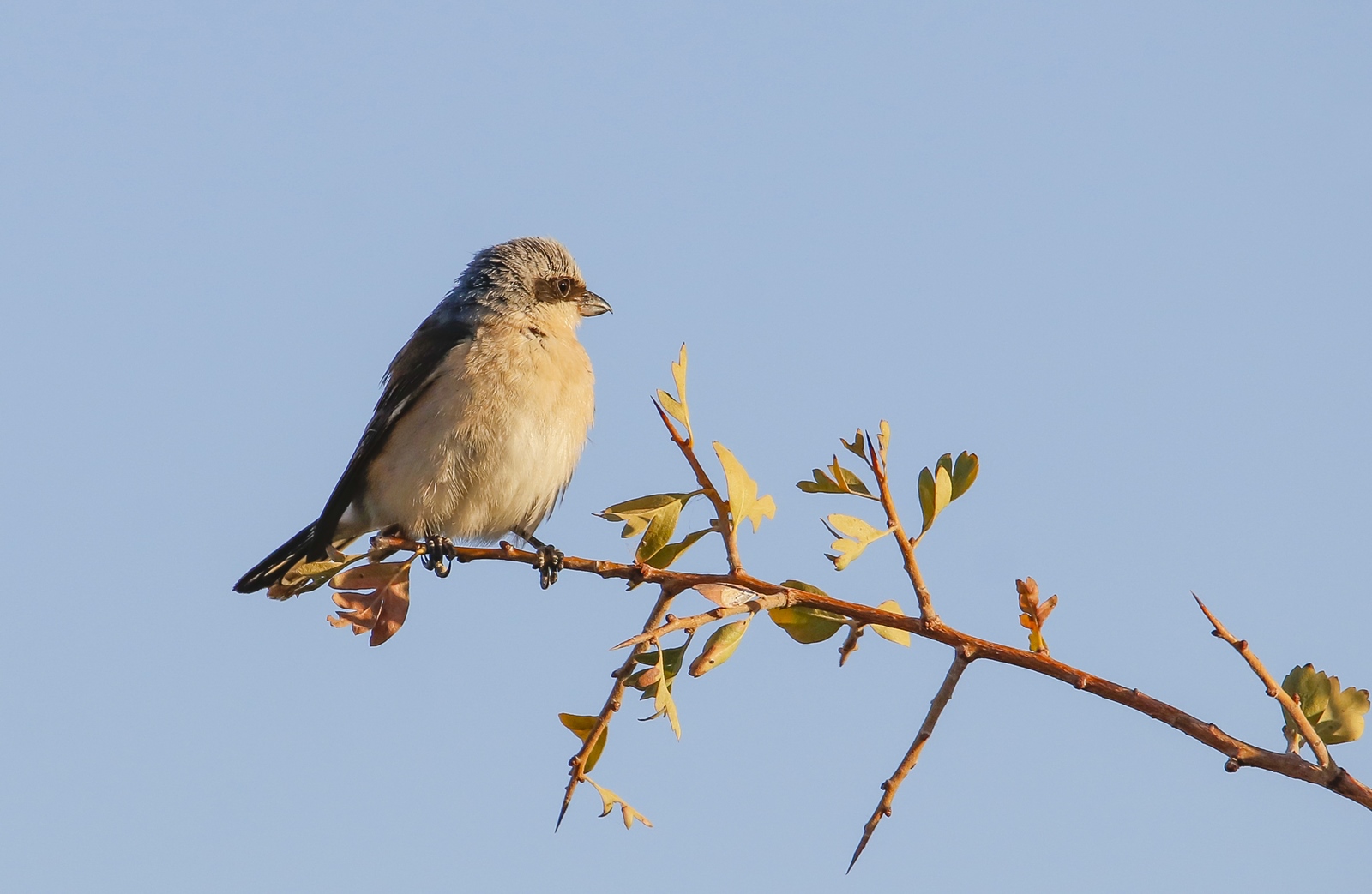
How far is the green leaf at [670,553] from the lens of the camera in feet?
8.77

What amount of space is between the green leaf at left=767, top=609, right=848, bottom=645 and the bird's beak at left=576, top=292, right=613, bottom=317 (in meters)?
6.00

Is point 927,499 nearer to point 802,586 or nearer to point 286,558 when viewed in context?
point 802,586

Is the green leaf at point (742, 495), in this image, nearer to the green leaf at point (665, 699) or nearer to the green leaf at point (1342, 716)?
the green leaf at point (665, 699)

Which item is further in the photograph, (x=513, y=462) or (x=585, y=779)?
(x=513, y=462)

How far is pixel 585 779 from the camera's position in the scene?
2.51 meters

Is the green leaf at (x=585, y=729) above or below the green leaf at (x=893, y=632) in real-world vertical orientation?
below

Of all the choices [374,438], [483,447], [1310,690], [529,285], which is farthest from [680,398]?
[529,285]

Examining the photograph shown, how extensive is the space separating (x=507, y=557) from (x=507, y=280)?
4.84 m

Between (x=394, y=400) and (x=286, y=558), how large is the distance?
1.06 m

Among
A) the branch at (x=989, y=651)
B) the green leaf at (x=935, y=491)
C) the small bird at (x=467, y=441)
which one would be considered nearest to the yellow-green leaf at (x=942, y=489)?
the green leaf at (x=935, y=491)

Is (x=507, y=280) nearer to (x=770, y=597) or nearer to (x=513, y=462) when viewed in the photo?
(x=513, y=462)

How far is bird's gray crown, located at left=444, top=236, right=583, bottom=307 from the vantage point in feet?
26.1

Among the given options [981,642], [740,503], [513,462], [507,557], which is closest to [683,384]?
[740,503]

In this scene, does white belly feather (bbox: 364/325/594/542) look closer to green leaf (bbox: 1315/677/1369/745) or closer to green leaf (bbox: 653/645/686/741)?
green leaf (bbox: 653/645/686/741)
